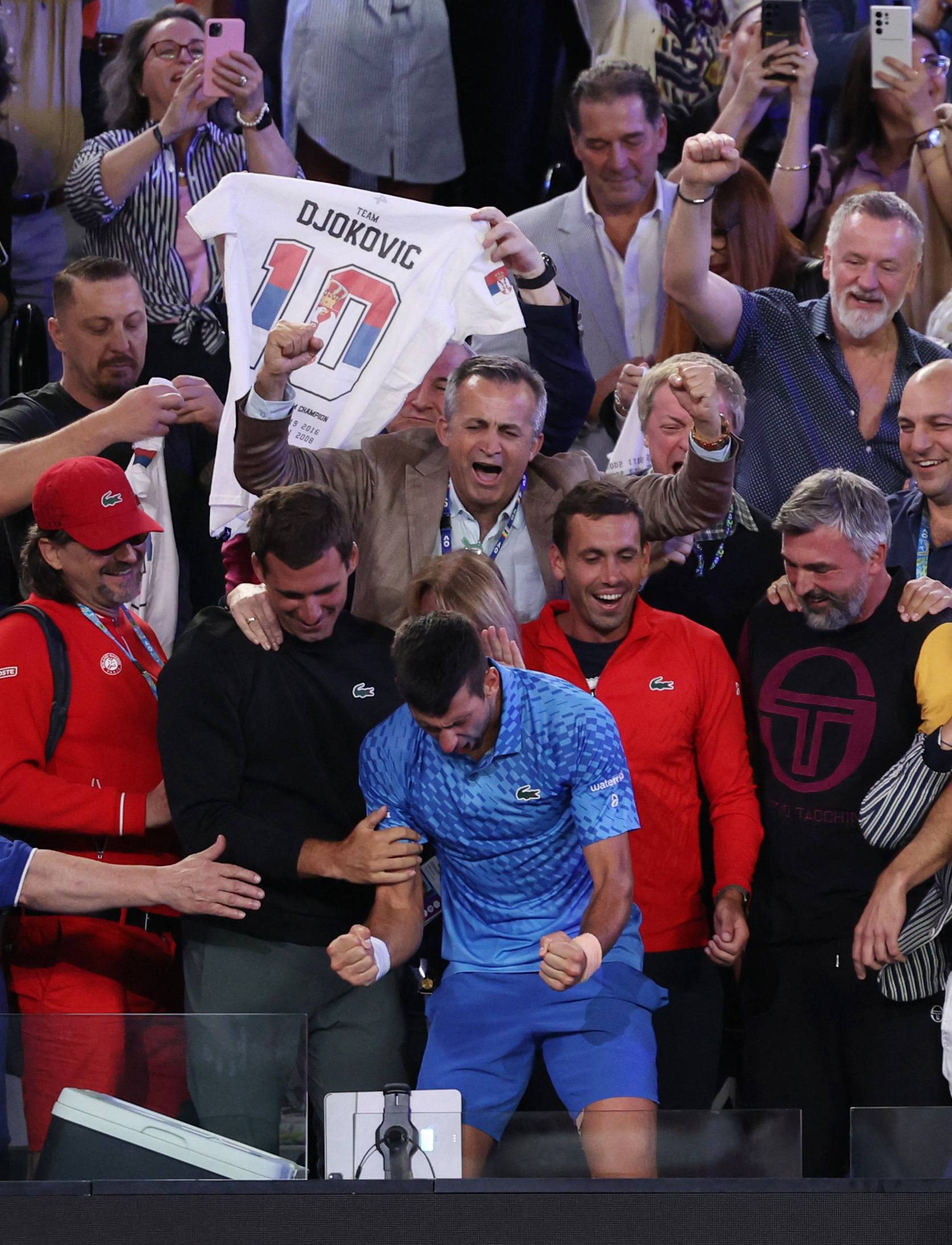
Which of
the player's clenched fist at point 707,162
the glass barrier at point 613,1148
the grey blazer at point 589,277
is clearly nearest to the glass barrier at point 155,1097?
the glass barrier at point 613,1148

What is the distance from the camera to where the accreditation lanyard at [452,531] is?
4375 millimetres

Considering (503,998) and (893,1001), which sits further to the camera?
(893,1001)

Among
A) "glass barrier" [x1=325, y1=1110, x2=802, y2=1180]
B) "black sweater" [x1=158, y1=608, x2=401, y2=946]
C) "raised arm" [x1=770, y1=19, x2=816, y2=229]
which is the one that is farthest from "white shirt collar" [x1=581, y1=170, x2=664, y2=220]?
"glass barrier" [x1=325, y1=1110, x2=802, y2=1180]

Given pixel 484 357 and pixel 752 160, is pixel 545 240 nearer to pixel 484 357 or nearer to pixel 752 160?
pixel 752 160

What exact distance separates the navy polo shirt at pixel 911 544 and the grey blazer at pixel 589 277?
142 centimetres

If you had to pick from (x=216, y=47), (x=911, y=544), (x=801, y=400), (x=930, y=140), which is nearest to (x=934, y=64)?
(x=930, y=140)

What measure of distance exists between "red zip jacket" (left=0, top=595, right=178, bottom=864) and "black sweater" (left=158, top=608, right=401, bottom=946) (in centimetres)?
21

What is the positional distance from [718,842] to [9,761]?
1695 mm

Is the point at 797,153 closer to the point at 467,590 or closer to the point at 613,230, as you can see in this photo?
the point at 613,230

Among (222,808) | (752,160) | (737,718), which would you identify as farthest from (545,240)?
(222,808)

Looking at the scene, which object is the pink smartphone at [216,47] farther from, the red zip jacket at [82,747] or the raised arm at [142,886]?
the raised arm at [142,886]

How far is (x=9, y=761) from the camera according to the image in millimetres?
3916

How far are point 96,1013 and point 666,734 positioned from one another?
59.0 inches

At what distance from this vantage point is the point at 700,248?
15.4 ft
